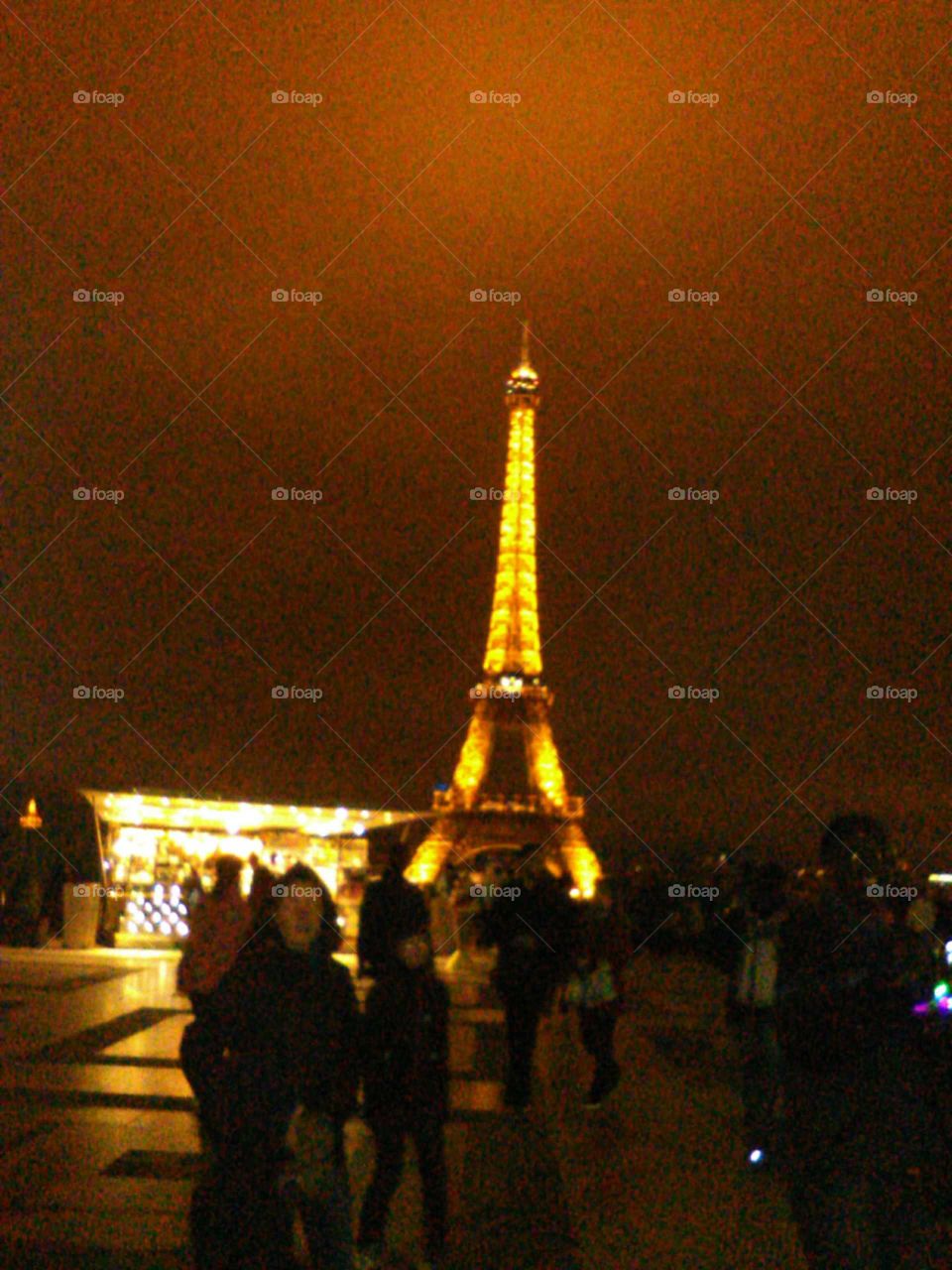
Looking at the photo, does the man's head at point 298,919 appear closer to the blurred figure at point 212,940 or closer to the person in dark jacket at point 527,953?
the blurred figure at point 212,940

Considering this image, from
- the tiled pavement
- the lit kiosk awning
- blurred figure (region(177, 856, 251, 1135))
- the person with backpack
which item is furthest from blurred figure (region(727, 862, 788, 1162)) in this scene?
the lit kiosk awning

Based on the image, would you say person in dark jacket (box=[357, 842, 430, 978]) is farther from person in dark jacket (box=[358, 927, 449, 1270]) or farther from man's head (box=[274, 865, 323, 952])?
man's head (box=[274, 865, 323, 952])

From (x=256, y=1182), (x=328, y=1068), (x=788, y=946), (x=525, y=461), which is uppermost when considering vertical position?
(x=525, y=461)

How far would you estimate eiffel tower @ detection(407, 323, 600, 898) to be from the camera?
1966 inches

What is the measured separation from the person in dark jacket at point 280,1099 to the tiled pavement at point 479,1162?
4.15ft

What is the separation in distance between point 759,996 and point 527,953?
1.82 metres

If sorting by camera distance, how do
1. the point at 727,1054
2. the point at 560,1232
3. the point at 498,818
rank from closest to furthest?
the point at 560,1232 → the point at 727,1054 → the point at 498,818

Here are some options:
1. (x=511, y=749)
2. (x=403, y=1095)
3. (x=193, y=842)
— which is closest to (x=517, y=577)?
(x=511, y=749)

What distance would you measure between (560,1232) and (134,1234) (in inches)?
65.5

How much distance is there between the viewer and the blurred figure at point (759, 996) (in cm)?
812

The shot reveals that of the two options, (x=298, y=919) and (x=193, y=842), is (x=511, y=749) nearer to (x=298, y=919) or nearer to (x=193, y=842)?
(x=193, y=842)

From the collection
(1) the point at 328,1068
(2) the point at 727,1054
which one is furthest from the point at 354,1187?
(2) the point at 727,1054

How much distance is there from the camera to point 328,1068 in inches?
176

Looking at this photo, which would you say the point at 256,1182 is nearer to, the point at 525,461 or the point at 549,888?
the point at 549,888
